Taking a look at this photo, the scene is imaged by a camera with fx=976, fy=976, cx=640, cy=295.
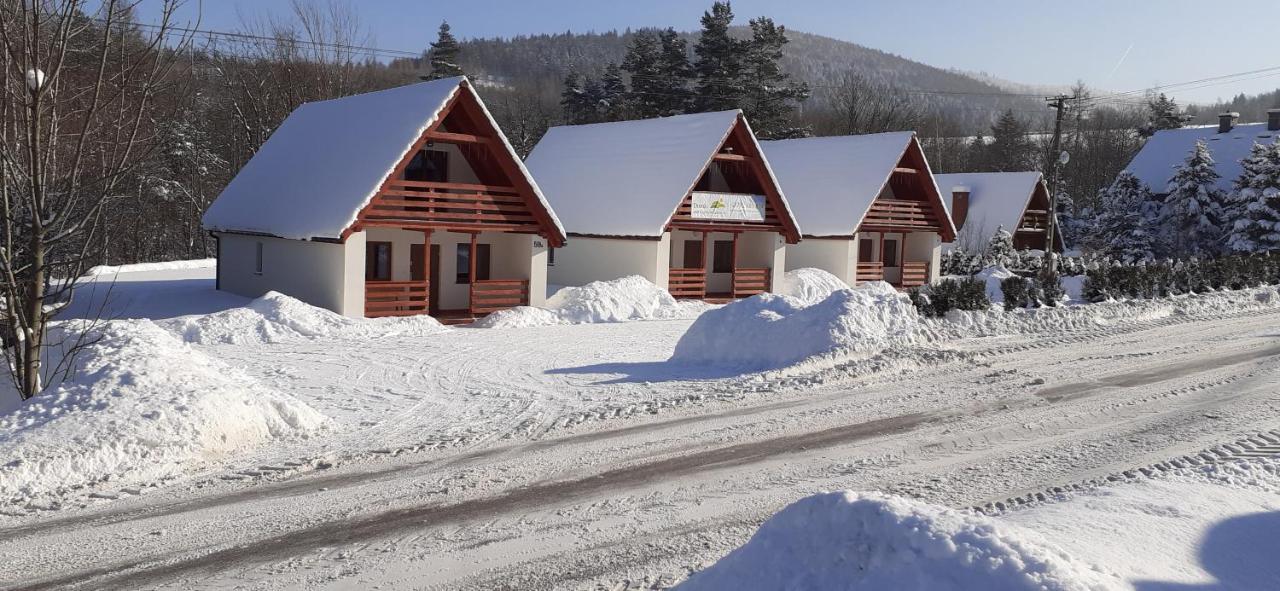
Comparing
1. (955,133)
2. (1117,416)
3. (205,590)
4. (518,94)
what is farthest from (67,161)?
(955,133)

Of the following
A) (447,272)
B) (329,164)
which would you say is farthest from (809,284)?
(329,164)

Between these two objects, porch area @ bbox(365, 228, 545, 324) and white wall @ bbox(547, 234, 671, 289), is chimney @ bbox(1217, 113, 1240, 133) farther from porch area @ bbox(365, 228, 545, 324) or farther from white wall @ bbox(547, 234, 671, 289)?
porch area @ bbox(365, 228, 545, 324)

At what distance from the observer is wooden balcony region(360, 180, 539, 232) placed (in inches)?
870

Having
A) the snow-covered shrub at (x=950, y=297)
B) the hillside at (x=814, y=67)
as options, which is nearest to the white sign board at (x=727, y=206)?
the snow-covered shrub at (x=950, y=297)

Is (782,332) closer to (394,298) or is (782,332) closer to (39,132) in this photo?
(394,298)

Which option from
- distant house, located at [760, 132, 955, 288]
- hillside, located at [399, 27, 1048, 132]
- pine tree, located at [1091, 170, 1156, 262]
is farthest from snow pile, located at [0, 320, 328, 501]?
hillside, located at [399, 27, 1048, 132]

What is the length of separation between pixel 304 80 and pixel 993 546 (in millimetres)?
47916

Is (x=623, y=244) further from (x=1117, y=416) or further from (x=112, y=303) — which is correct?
(x=1117, y=416)

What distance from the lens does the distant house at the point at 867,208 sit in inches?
1350

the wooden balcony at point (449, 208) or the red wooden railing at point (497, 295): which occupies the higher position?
the wooden balcony at point (449, 208)

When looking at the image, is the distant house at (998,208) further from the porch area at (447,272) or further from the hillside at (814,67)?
the hillside at (814,67)

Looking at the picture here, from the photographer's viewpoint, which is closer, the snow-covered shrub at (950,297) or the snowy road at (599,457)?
the snowy road at (599,457)

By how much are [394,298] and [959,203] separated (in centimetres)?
3839

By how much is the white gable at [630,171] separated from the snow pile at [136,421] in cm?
1750
